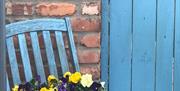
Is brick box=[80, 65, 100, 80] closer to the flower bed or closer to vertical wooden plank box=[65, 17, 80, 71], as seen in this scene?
vertical wooden plank box=[65, 17, 80, 71]

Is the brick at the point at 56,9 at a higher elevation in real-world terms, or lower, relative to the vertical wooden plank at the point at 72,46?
higher

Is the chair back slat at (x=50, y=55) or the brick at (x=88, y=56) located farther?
the brick at (x=88, y=56)

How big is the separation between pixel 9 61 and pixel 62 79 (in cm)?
37

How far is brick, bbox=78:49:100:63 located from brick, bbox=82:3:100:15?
0.20 m

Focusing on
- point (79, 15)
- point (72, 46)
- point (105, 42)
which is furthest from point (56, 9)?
point (105, 42)

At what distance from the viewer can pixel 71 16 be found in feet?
6.25

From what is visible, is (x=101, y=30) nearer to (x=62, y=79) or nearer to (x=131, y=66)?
(x=131, y=66)

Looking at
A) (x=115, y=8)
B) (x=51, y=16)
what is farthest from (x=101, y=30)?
(x=51, y=16)

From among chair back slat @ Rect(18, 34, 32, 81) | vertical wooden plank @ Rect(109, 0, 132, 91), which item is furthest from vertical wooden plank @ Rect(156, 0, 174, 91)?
chair back slat @ Rect(18, 34, 32, 81)

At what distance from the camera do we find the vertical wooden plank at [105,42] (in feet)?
6.64

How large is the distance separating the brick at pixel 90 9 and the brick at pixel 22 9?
0.90 ft

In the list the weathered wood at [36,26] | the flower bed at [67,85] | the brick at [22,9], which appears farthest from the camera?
the brick at [22,9]

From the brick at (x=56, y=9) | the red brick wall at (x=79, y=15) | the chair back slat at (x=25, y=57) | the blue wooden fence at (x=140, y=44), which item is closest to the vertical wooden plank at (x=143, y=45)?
the blue wooden fence at (x=140, y=44)

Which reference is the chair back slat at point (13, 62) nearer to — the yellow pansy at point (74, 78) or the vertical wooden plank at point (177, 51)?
the yellow pansy at point (74, 78)
